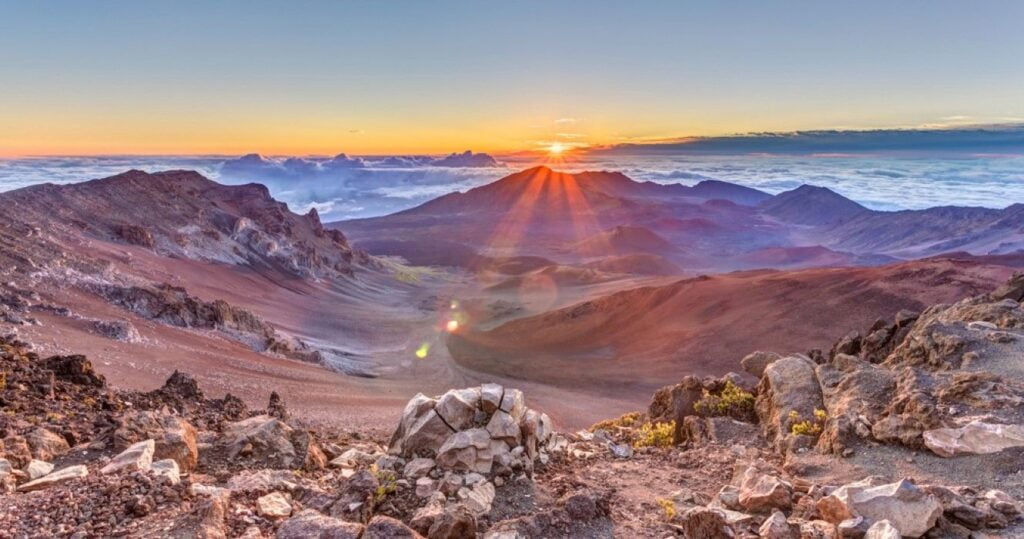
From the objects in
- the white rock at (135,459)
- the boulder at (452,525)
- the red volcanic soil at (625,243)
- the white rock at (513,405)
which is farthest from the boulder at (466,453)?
the red volcanic soil at (625,243)

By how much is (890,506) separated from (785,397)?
4257 mm

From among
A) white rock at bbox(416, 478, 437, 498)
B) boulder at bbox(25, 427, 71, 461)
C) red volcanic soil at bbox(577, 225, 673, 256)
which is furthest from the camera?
red volcanic soil at bbox(577, 225, 673, 256)

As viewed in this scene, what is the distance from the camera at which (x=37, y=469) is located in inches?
234

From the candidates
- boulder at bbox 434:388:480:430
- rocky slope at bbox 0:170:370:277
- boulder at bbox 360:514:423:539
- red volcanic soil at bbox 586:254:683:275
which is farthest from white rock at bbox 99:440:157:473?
red volcanic soil at bbox 586:254:683:275

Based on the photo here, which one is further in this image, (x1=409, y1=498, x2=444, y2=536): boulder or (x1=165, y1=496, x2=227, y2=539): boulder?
(x1=409, y1=498, x2=444, y2=536): boulder

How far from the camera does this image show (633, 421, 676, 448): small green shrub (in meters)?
9.57

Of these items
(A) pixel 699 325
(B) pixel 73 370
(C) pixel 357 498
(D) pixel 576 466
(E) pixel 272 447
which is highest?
(C) pixel 357 498

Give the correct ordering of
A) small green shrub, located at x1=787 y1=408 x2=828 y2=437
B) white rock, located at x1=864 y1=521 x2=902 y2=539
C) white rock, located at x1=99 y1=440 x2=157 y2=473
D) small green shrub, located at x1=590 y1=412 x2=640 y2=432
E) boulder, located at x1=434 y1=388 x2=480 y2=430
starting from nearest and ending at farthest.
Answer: white rock, located at x1=864 y1=521 x2=902 y2=539
white rock, located at x1=99 y1=440 x2=157 y2=473
boulder, located at x1=434 y1=388 x2=480 y2=430
small green shrub, located at x1=787 y1=408 x2=828 y2=437
small green shrub, located at x1=590 y1=412 x2=640 y2=432

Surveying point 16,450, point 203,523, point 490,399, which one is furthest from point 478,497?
point 16,450

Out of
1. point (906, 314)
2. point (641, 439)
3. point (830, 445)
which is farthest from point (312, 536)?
point (906, 314)

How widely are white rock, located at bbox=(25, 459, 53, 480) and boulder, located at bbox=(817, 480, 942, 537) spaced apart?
24.7ft

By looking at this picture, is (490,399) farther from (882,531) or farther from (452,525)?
(882,531)

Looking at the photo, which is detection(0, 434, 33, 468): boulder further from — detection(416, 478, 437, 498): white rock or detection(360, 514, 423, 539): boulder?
detection(360, 514, 423, 539): boulder

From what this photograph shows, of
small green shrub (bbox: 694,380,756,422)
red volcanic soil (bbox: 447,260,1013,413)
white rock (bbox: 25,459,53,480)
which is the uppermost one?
white rock (bbox: 25,459,53,480)
